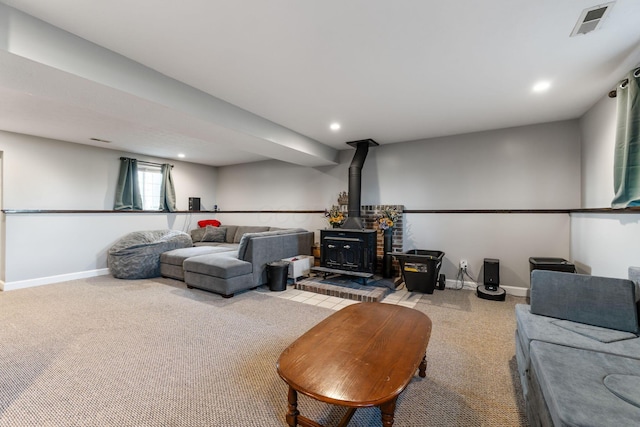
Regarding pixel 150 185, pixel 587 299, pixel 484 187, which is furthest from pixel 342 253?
pixel 150 185

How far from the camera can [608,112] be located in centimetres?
279

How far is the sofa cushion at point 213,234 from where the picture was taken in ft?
20.9

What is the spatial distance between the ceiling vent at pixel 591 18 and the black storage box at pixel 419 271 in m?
2.68

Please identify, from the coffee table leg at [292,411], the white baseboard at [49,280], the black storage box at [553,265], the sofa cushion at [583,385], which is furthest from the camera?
the white baseboard at [49,280]

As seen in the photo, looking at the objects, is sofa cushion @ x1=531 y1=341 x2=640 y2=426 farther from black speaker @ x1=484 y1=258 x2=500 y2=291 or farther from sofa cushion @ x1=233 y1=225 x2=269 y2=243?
sofa cushion @ x1=233 y1=225 x2=269 y2=243

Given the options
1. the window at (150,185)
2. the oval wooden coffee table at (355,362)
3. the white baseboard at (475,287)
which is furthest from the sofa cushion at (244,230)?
the oval wooden coffee table at (355,362)

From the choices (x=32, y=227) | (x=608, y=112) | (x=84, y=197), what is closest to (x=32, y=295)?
(x=32, y=227)

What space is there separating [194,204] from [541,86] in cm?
662

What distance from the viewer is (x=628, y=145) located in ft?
7.18

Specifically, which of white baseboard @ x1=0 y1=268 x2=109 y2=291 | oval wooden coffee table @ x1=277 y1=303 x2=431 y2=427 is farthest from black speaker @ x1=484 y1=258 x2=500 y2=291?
white baseboard @ x1=0 y1=268 x2=109 y2=291

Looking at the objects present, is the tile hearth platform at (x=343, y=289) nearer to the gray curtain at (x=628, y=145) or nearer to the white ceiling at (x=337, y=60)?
the white ceiling at (x=337, y=60)

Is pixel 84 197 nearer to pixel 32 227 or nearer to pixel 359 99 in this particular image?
pixel 32 227

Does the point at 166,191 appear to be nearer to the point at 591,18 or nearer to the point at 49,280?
the point at 49,280

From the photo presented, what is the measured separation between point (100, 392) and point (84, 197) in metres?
4.38
